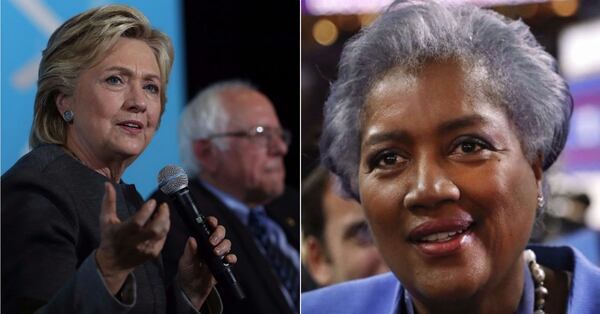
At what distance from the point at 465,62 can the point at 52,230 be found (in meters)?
1.70

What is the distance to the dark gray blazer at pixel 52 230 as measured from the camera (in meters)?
3.62

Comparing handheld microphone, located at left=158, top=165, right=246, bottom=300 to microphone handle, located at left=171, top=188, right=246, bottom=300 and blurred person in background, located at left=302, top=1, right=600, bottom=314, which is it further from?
blurred person in background, located at left=302, top=1, right=600, bottom=314

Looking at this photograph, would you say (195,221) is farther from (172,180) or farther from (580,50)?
(580,50)

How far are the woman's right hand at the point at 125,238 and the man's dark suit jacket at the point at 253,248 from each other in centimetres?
53

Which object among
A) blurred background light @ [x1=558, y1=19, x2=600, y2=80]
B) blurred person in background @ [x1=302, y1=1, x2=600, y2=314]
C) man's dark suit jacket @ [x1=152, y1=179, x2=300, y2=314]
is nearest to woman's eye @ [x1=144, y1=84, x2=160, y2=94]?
man's dark suit jacket @ [x1=152, y1=179, x2=300, y2=314]

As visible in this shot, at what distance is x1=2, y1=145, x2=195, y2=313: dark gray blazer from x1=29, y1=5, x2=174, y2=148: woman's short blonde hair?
11 cm

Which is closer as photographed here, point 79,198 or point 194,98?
point 79,198

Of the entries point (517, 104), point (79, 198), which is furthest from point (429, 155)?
point (79, 198)

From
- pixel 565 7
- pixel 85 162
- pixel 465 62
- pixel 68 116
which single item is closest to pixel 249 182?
pixel 85 162

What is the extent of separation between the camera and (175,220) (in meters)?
3.84

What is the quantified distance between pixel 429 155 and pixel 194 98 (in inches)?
41.2

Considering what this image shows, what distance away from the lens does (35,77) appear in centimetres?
391

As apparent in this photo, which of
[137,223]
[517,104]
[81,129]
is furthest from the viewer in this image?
[81,129]

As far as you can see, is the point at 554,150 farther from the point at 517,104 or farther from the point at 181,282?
the point at 181,282
